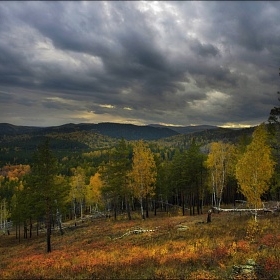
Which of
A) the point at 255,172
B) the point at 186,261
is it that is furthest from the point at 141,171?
the point at 186,261

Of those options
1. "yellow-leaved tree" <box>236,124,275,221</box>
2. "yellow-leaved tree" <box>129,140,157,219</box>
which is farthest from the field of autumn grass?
"yellow-leaved tree" <box>129,140,157,219</box>

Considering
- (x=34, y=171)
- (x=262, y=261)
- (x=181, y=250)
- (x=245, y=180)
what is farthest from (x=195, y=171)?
(x=262, y=261)

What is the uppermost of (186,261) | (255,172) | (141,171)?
(255,172)

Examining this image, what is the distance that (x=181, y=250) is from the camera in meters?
20.9

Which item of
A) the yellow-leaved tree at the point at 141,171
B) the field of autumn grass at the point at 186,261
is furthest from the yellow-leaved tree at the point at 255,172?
the yellow-leaved tree at the point at 141,171

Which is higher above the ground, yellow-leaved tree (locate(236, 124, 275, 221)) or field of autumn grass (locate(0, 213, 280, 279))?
yellow-leaved tree (locate(236, 124, 275, 221))

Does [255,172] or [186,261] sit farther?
[255,172]

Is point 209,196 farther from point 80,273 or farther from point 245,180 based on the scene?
point 80,273

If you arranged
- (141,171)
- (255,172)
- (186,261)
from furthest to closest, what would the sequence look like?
(141,171)
(255,172)
(186,261)

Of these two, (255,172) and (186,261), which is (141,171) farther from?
(186,261)

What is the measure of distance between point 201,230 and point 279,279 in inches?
649

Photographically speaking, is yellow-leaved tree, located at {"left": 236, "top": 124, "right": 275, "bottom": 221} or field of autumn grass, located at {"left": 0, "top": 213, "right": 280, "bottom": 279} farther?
yellow-leaved tree, located at {"left": 236, "top": 124, "right": 275, "bottom": 221}

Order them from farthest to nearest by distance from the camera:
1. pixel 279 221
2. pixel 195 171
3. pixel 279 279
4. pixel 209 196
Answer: pixel 209 196 → pixel 195 171 → pixel 279 221 → pixel 279 279

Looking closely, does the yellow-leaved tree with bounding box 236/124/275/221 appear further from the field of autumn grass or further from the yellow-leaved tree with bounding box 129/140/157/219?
the yellow-leaved tree with bounding box 129/140/157/219
